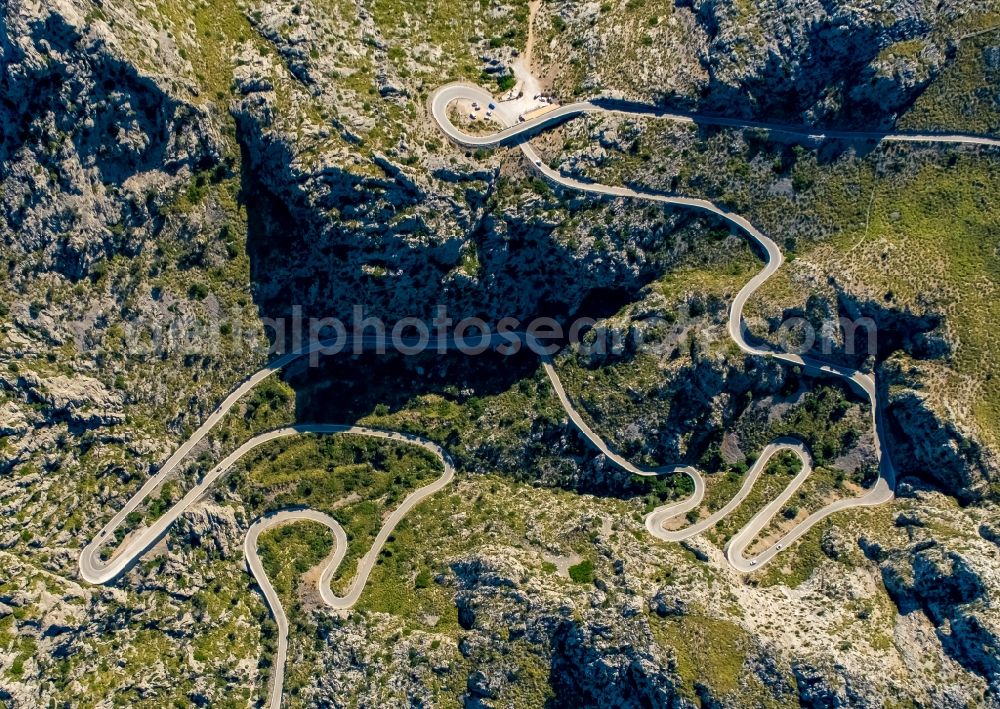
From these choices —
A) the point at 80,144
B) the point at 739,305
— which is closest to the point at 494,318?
the point at 739,305

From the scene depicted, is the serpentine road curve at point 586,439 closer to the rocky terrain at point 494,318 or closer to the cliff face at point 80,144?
the rocky terrain at point 494,318

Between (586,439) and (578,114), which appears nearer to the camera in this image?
(578,114)

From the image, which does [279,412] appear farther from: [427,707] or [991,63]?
[991,63]

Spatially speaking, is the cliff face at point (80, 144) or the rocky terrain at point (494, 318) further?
the rocky terrain at point (494, 318)

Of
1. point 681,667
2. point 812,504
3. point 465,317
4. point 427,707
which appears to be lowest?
point 427,707

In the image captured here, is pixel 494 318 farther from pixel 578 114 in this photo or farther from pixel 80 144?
pixel 80 144

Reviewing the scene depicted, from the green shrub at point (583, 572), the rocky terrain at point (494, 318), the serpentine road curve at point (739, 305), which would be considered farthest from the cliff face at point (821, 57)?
the green shrub at point (583, 572)

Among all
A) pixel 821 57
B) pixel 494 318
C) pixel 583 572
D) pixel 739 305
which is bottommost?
pixel 583 572

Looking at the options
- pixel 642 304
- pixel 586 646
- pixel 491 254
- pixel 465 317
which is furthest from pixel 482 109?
pixel 586 646
